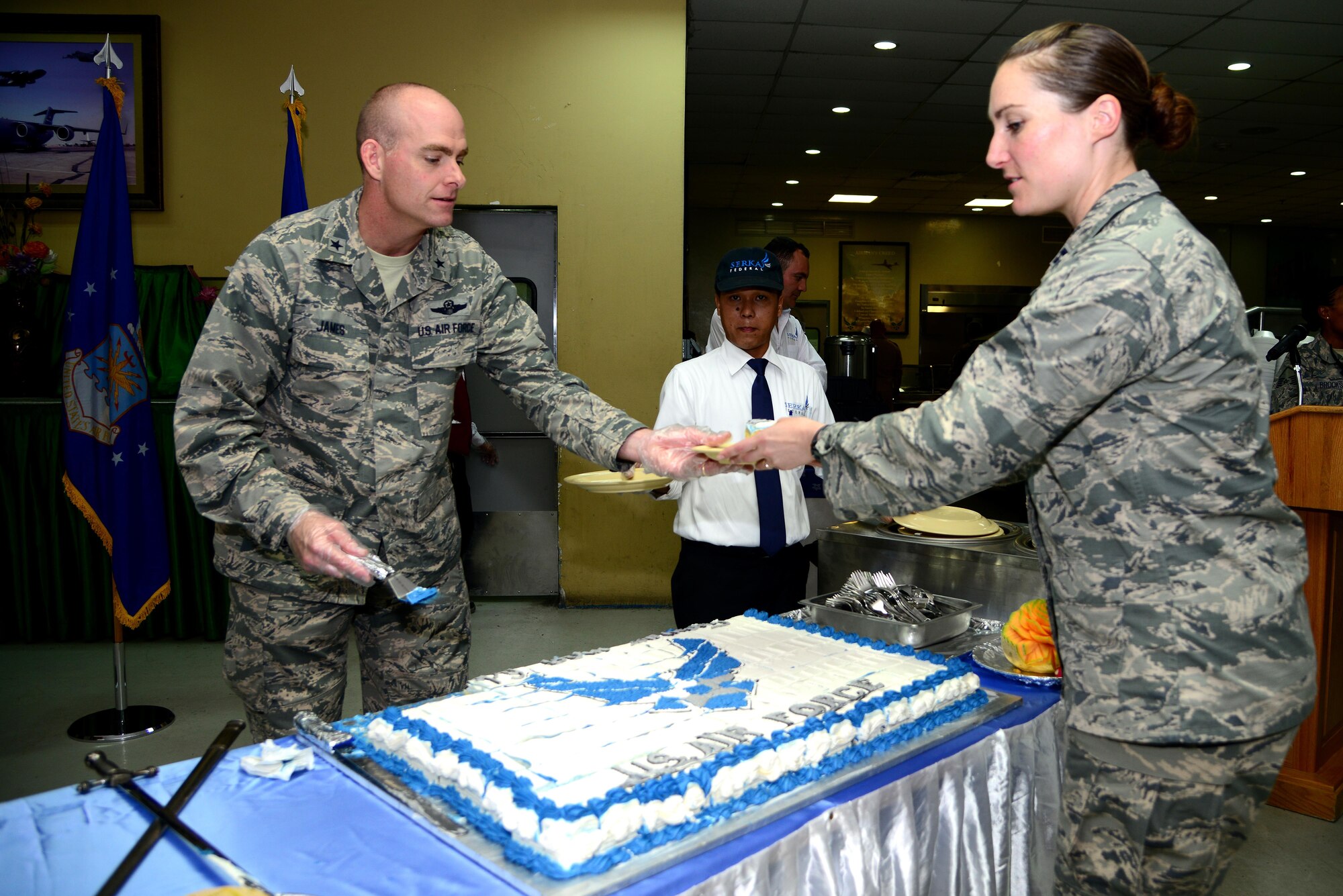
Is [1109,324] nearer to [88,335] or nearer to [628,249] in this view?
[88,335]

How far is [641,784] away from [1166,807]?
0.65 metres

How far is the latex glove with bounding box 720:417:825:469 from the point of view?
1418 millimetres

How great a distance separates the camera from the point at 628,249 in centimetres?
477

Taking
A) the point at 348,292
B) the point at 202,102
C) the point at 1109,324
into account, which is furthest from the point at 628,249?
the point at 1109,324

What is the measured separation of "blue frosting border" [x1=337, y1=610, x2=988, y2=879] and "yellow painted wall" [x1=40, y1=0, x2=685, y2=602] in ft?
11.5

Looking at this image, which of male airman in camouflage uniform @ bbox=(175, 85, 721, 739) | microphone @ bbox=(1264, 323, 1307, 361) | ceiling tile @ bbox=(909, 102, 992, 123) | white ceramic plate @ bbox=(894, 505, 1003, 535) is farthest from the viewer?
ceiling tile @ bbox=(909, 102, 992, 123)

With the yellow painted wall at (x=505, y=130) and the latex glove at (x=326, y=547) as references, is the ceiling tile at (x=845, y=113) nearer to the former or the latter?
the yellow painted wall at (x=505, y=130)

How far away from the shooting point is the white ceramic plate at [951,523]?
7.40ft

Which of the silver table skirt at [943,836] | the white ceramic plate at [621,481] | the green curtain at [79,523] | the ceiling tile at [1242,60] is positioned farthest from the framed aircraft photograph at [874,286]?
the silver table skirt at [943,836]

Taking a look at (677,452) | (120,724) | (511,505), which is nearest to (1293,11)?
(511,505)

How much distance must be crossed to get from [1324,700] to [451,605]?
2.69 m

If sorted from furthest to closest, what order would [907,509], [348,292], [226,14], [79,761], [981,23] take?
1. [981,23]
2. [226,14]
3. [79,761]
4. [348,292]
5. [907,509]

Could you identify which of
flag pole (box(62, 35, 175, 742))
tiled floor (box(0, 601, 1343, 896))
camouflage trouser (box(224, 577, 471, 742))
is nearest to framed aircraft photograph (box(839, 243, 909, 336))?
tiled floor (box(0, 601, 1343, 896))

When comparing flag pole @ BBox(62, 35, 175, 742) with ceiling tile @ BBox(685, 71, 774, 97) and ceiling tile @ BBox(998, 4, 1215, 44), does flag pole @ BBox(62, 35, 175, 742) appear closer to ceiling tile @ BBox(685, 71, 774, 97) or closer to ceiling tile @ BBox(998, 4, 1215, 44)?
ceiling tile @ BBox(685, 71, 774, 97)
